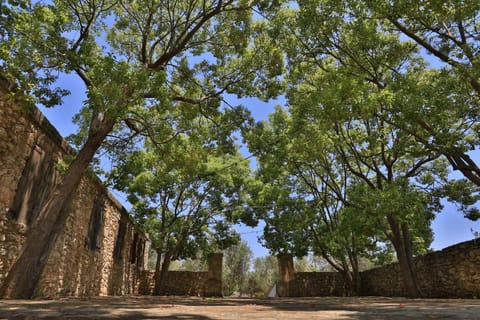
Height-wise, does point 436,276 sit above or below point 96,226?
below

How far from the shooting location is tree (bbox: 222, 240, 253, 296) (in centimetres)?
3320

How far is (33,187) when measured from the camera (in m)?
7.11

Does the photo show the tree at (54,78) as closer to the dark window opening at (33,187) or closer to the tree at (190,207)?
the dark window opening at (33,187)

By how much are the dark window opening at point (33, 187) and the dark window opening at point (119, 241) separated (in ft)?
23.2

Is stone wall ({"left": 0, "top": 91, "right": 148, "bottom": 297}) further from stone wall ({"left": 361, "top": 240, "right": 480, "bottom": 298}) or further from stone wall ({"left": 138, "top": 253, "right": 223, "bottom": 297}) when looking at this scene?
stone wall ({"left": 361, "top": 240, "right": 480, "bottom": 298})

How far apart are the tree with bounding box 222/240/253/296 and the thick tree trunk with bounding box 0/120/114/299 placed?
26947 millimetres

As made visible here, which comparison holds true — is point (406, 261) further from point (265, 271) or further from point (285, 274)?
point (265, 271)

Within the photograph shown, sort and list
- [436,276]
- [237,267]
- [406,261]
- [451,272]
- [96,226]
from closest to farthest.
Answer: [451,272] < [436,276] < [406,261] < [96,226] < [237,267]

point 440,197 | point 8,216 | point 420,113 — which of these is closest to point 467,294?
point 440,197

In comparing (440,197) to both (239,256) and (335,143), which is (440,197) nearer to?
(335,143)

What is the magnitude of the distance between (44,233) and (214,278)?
39.6 ft

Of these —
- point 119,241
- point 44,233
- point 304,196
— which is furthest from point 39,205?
point 304,196

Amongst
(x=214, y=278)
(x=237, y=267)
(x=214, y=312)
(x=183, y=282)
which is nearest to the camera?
(x=214, y=312)

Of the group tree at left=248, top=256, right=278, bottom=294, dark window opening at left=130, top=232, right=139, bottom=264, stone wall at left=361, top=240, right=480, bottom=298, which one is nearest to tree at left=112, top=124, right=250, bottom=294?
dark window opening at left=130, top=232, right=139, bottom=264
